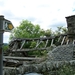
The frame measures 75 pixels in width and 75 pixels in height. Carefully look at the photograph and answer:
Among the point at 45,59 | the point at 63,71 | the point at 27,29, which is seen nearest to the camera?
the point at 63,71

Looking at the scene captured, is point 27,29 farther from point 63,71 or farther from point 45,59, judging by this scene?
point 63,71

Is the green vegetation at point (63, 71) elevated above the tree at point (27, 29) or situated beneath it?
situated beneath

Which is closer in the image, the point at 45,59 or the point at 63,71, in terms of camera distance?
the point at 63,71

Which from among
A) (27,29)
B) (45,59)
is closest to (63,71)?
(45,59)

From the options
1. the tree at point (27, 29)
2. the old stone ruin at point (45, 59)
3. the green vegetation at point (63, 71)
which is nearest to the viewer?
the old stone ruin at point (45, 59)

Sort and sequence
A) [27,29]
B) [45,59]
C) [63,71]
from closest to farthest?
[63,71], [45,59], [27,29]

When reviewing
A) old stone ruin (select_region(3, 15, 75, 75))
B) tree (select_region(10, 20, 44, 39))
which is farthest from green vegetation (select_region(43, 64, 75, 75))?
tree (select_region(10, 20, 44, 39))

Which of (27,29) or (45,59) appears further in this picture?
(27,29)

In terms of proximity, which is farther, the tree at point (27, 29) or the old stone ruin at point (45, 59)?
the tree at point (27, 29)

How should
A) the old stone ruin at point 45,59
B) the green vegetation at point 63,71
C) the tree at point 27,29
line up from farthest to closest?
the tree at point 27,29 → the green vegetation at point 63,71 → the old stone ruin at point 45,59

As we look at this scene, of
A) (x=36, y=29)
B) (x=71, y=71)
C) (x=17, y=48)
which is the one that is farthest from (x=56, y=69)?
(x=36, y=29)

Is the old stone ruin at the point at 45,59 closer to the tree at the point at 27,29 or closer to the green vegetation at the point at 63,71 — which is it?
the green vegetation at the point at 63,71

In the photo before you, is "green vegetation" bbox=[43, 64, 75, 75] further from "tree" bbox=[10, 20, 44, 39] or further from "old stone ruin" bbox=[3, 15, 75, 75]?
"tree" bbox=[10, 20, 44, 39]

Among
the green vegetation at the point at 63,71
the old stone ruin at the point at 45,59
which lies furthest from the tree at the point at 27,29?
the green vegetation at the point at 63,71
